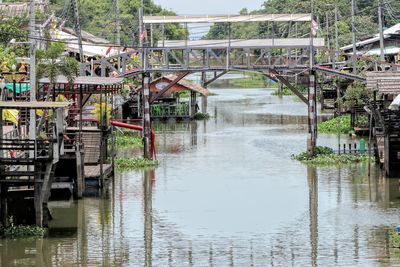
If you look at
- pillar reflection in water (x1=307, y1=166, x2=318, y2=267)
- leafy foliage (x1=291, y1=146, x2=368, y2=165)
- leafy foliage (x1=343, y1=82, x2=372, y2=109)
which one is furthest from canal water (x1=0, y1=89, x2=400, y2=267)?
leafy foliage (x1=343, y1=82, x2=372, y2=109)

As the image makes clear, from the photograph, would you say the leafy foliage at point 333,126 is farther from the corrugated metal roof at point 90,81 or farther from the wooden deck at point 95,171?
the corrugated metal roof at point 90,81

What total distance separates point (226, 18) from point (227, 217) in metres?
18.0

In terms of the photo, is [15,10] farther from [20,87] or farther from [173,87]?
[20,87]

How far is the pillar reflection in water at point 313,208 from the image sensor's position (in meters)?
31.7

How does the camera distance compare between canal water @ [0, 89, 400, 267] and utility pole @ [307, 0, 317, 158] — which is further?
utility pole @ [307, 0, 317, 158]

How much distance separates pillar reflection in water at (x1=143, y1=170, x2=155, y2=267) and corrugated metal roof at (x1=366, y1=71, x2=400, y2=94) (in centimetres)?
921

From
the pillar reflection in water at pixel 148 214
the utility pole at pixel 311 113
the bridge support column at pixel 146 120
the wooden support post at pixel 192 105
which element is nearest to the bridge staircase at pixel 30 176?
the pillar reflection in water at pixel 148 214

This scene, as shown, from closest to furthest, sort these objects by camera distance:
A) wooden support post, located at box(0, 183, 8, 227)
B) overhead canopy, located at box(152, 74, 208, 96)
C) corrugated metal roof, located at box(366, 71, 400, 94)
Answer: wooden support post, located at box(0, 183, 8, 227), corrugated metal roof, located at box(366, 71, 400, 94), overhead canopy, located at box(152, 74, 208, 96)

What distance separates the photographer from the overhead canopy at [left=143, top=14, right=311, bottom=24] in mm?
52219

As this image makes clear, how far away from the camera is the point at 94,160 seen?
44.6 m

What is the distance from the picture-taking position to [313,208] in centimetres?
3900

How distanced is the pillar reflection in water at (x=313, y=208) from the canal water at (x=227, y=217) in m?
0.03

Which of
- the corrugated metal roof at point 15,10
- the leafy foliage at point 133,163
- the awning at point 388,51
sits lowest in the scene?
the leafy foliage at point 133,163

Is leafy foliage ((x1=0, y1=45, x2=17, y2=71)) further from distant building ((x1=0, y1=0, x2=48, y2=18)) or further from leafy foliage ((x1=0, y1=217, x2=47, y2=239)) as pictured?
leafy foliage ((x1=0, y1=217, x2=47, y2=239))
